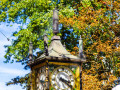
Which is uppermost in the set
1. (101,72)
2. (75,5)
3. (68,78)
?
(75,5)

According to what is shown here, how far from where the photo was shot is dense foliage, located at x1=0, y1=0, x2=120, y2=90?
17.1m

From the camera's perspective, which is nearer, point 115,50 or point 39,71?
point 39,71

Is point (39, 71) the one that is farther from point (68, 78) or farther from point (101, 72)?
point (101, 72)

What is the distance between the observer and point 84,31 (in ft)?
60.4

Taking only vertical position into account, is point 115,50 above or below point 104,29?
below

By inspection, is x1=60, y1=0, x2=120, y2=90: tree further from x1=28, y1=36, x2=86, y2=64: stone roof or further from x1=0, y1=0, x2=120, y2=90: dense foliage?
x1=28, y1=36, x2=86, y2=64: stone roof

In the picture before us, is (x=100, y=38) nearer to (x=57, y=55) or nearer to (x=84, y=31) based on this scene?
(x=84, y=31)

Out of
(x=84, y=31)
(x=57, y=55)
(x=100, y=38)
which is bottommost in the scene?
(x=57, y=55)

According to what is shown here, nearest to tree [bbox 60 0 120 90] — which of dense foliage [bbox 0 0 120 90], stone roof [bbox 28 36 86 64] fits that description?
dense foliage [bbox 0 0 120 90]

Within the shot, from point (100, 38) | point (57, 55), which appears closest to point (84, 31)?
point (100, 38)

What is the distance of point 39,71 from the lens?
19.9ft

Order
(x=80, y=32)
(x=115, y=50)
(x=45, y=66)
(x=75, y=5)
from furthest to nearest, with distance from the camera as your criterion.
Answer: (x=75, y=5)
(x=80, y=32)
(x=115, y=50)
(x=45, y=66)

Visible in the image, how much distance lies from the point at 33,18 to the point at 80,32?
3.23m

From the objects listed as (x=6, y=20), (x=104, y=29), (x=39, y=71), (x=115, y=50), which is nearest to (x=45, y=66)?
(x=39, y=71)
